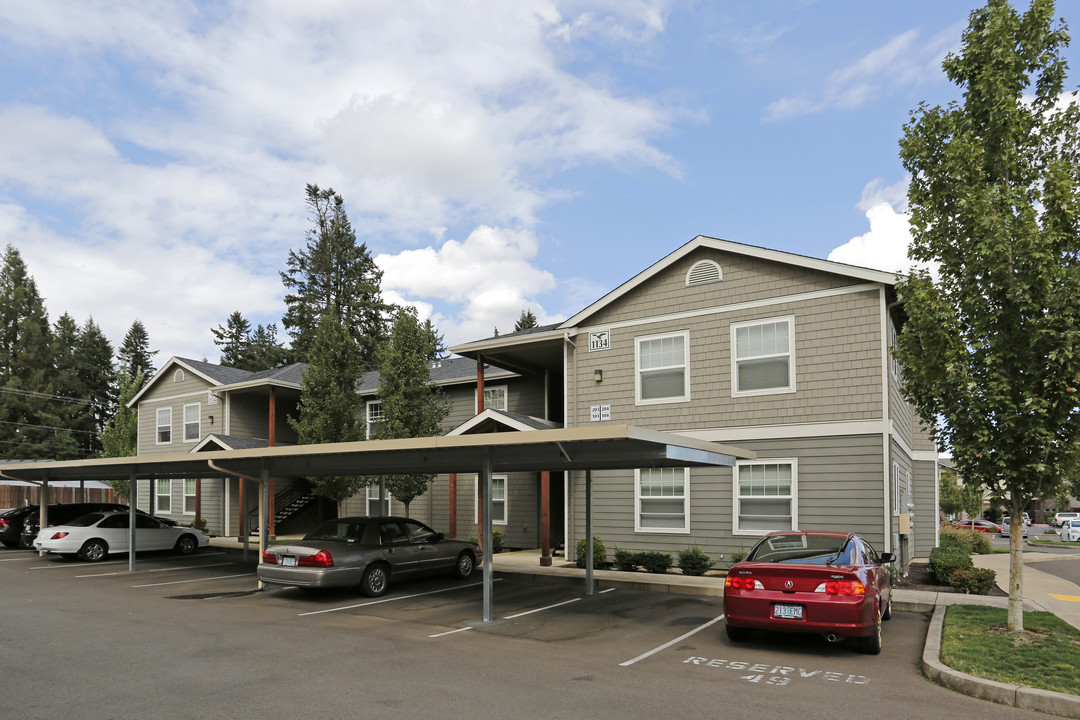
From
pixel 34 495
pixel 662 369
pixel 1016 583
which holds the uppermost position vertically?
pixel 662 369

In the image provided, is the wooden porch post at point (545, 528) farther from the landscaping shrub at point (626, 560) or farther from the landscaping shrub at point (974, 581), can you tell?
the landscaping shrub at point (974, 581)

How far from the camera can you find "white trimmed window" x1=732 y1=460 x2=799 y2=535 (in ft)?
50.2

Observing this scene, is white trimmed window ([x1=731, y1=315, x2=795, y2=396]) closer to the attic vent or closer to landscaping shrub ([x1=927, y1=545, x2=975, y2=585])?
the attic vent

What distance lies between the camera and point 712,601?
43.8 feet

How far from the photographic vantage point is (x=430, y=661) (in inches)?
337

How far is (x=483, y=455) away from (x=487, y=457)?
18 centimetres

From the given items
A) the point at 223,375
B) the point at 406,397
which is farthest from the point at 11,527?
the point at 406,397

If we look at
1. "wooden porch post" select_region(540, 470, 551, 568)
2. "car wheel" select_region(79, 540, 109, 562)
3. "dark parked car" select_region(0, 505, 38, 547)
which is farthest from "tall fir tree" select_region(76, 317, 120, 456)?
"wooden porch post" select_region(540, 470, 551, 568)

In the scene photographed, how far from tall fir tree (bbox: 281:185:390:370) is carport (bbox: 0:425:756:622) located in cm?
3680

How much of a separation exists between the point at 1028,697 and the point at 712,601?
681 centimetres

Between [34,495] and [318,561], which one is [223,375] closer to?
[318,561]

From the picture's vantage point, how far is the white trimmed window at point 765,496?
1529 centimetres

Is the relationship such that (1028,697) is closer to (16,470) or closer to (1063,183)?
(1063,183)

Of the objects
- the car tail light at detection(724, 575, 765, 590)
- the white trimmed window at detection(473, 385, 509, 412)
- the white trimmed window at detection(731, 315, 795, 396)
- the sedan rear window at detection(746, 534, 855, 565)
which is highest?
the white trimmed window at detection(731, 315, 795, 396)
